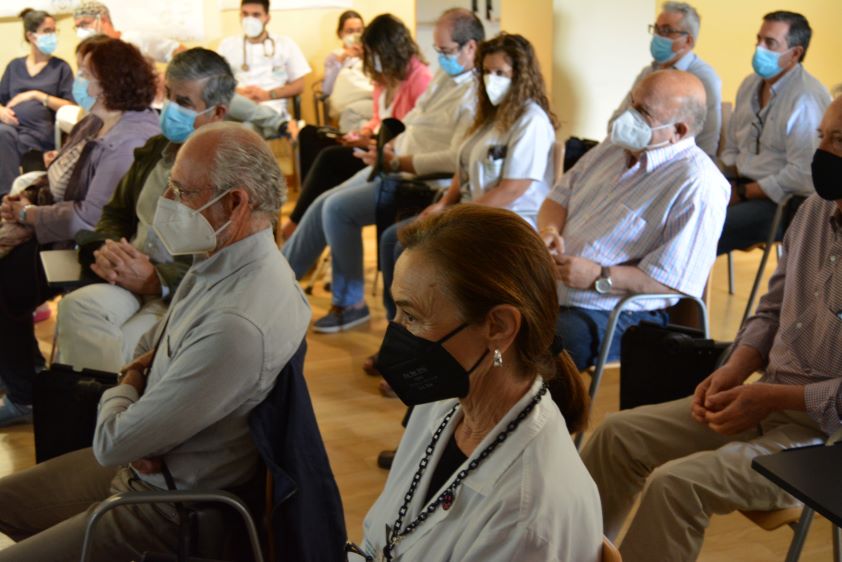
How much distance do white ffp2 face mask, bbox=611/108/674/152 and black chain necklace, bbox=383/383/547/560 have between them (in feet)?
5.28

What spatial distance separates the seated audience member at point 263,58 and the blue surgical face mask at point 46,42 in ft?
3.73

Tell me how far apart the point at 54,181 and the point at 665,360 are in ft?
7.53

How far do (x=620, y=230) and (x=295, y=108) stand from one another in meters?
4.57

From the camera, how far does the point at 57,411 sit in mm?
2209

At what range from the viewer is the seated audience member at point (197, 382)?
1.79 metres

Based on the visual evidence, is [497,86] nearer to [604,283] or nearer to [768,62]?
[604,283]

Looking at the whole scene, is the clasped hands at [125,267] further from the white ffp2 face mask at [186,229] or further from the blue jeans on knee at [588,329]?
the blue jeans on knee at [588,329]

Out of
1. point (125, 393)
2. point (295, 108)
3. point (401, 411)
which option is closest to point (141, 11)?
point (295, 108)

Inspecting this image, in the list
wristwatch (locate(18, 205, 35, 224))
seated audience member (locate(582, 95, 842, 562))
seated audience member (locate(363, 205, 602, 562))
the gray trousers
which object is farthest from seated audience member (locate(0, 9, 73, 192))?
seated audience member (locate(363, 205, 602, 562))

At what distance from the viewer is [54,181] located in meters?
3.54

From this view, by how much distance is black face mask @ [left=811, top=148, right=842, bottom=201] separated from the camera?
6.73 feet

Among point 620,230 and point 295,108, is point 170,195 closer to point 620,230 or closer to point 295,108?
point 620,230

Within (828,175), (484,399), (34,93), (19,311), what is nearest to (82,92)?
(19,311)

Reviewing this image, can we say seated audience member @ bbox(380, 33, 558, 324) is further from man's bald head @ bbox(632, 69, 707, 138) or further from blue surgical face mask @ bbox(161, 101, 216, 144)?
blue surgical face mask @ bbox(161, 101, 216, 144)
